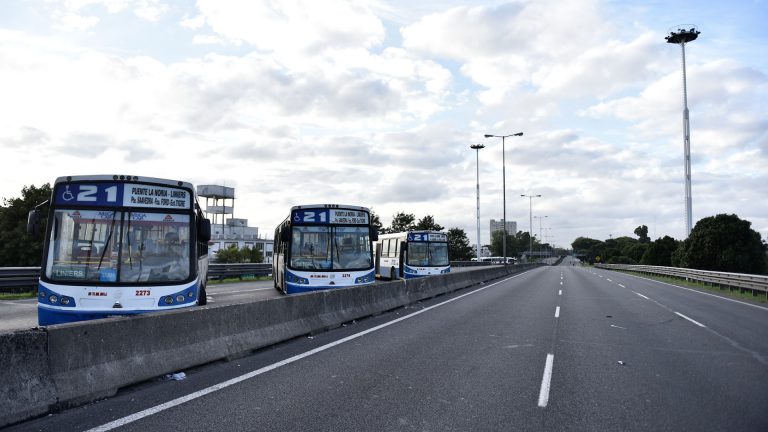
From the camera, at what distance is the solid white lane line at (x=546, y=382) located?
6.46m

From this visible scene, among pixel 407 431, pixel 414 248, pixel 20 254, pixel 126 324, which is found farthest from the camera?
pixel 20 254

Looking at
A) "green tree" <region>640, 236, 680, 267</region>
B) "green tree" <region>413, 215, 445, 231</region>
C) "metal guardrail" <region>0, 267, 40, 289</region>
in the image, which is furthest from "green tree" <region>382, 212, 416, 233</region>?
"metal guardrail" <region>0, 267, 40, 289</region>

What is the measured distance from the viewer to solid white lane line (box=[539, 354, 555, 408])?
6.46 meters

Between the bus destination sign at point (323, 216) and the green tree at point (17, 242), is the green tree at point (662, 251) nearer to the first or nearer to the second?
the bus destination sign at point (323, 216)

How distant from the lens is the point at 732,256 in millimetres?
46875

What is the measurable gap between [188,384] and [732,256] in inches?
1987

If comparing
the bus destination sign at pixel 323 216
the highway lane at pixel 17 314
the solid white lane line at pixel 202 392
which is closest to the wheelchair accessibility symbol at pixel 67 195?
the highway lane at pixel 17 314

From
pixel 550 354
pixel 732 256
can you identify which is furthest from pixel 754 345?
pixel 732 256

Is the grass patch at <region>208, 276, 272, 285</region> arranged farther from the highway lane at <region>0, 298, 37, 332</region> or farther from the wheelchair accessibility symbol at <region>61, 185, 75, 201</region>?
the wheelchair accessibility symbol at <region>61, 185, 75, 201</region>

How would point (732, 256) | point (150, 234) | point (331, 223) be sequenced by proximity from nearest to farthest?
point (150, 234) → point (331, 223) → point (732, 256)

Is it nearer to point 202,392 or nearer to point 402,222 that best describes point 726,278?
point 202,392

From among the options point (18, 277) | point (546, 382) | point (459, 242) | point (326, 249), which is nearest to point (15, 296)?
point (18, 277)

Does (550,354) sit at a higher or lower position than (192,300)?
lower

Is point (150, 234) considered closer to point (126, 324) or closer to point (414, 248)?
point (126, 324)
